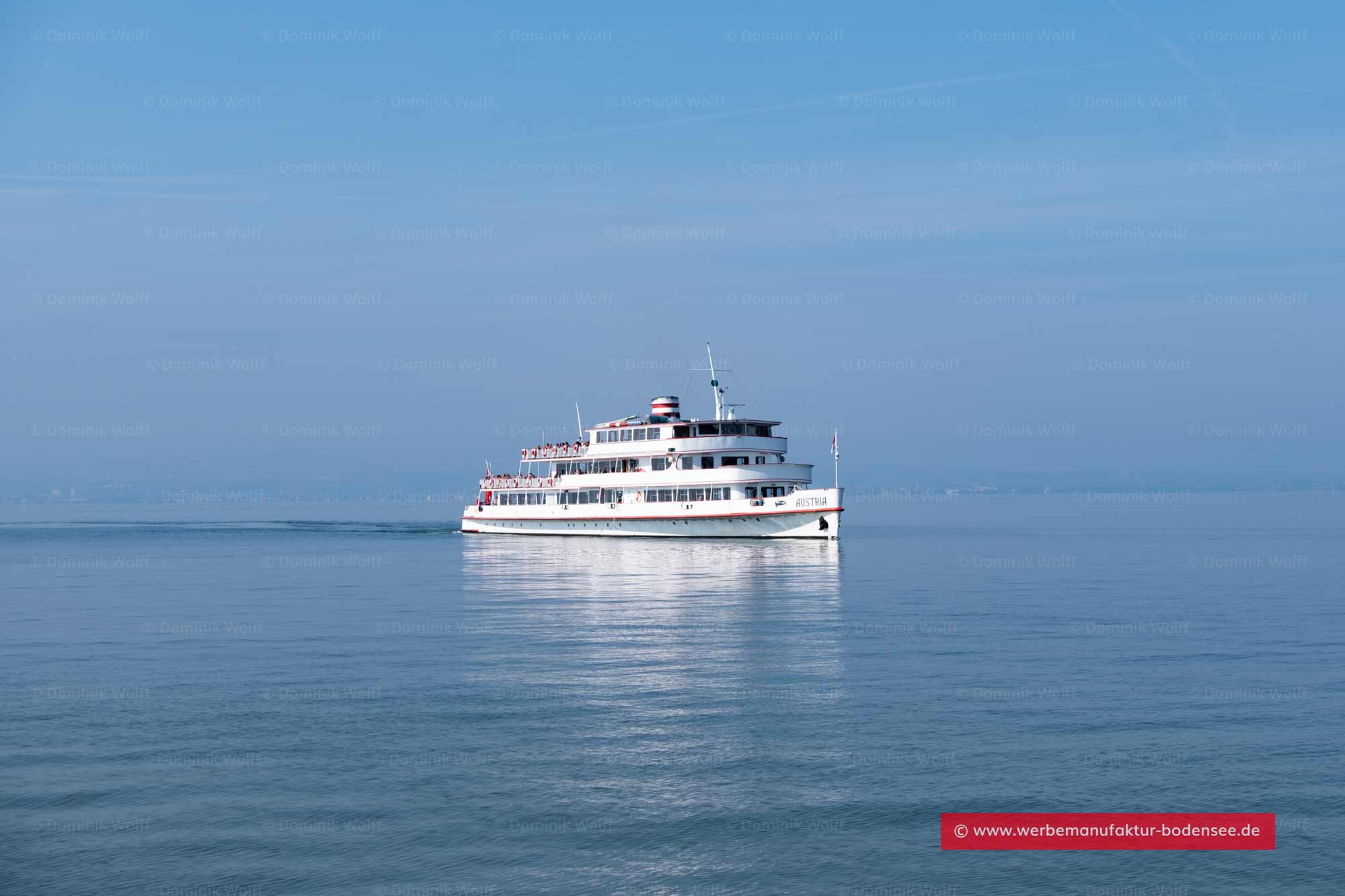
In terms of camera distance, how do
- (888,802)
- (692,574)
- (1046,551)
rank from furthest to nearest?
(1046,551)
(692,574)
(888,802)

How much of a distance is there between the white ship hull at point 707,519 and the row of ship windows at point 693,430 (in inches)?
184

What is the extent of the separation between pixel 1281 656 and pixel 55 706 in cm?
2701

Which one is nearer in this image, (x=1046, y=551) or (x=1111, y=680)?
(x=1111, y=680)

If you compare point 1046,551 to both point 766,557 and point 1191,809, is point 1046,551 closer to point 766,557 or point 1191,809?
point 766,557

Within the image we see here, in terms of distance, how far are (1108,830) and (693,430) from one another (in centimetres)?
6288

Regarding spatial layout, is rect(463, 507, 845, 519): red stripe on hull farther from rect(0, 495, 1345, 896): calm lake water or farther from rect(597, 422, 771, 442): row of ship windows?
rect(0, 495, 1345, 896): calm lake water

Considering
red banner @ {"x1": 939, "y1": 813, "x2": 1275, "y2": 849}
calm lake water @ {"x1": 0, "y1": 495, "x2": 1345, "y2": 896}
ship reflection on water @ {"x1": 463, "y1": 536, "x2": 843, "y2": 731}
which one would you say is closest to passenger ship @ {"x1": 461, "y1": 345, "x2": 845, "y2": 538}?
ship reflection on water @ {"x1": 463, "y1": 536, "x2": 843, "y2": 731}

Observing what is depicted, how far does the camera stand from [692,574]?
53156 mm

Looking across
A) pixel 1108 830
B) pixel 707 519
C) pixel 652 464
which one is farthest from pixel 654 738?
pixel 652 464

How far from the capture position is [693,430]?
77.2 meters

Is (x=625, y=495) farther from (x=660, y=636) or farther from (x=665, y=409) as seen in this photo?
(x=660, y=636)

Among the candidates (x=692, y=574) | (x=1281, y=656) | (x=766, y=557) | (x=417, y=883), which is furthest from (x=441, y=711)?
(x=766, y=557)

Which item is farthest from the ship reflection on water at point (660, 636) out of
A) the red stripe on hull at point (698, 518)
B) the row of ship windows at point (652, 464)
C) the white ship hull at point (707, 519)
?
the row of ship windows at point (652, 464)

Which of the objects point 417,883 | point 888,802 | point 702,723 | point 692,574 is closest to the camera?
point 417,883
